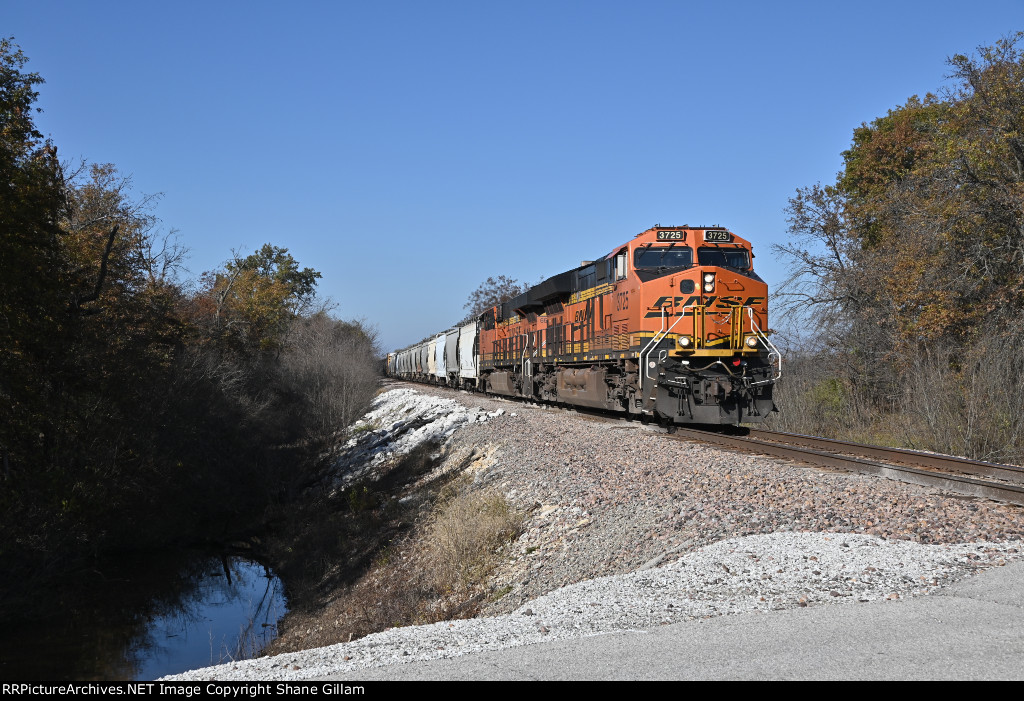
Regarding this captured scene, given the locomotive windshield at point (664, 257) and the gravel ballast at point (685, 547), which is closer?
the gravel ballast at point (685, 547)

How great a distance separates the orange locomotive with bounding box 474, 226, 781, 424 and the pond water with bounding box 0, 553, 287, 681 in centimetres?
830

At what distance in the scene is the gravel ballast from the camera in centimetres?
586

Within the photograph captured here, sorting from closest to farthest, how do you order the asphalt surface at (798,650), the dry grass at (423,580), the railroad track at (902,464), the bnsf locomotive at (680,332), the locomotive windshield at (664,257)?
the asphalt surface at (798,650)
the railroad track at (902,464)
the dry grass at (423,580)
the bnsf locomotive at (680,332)
the locomotive windshield at (664,257)

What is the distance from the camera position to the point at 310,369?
157 feet

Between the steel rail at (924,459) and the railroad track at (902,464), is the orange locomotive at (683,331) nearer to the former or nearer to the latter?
the railroad track at (902,464)

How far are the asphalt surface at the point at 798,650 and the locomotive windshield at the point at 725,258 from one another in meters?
10.9

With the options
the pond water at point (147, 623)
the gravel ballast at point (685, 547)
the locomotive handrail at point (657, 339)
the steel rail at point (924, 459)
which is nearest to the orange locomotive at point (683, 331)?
the locomotive handrail at point (657, 339)

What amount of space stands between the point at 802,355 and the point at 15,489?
2232 centimetres

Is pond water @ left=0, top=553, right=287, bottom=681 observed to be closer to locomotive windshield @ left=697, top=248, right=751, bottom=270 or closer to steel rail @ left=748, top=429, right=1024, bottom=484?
steel rail @ left=748, top=429, right=1024, bottom=484

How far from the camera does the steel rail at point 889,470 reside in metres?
9.11

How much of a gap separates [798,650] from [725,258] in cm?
1223

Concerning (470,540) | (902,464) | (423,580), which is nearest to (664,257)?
(902,464)
